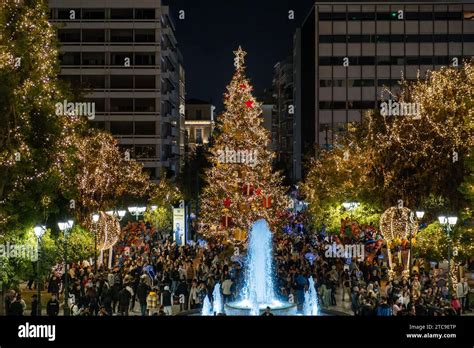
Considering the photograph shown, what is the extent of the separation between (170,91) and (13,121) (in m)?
68.8

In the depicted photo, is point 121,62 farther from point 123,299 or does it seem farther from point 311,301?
point 123,299

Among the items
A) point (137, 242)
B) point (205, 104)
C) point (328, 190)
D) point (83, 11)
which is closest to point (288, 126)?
point (205, 104)

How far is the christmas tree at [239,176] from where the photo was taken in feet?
151

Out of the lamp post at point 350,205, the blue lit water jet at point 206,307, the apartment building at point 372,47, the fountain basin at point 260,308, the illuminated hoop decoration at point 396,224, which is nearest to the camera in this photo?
the fountain basin at point 260,308

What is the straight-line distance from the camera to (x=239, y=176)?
47.1 meters

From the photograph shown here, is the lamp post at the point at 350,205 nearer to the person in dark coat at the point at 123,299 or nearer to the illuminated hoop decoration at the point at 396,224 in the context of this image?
the illuminated hoop decoration at the point at 396,224

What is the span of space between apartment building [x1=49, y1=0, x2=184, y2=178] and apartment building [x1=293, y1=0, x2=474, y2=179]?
19.2m

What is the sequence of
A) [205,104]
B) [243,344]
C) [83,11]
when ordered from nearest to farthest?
[243,344], [83,11], [205,104]

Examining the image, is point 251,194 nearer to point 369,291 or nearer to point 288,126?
point 369,291

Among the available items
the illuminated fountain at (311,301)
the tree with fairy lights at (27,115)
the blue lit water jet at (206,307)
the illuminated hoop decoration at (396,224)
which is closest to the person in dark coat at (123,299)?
the blue lit water jet at (206,307)

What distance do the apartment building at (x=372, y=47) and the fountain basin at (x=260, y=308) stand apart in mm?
62200

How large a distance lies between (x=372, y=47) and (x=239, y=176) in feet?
156

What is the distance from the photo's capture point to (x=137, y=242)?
40875mm

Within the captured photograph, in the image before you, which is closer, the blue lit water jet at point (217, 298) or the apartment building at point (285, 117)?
the blue lit water jet at point (217, 298)
